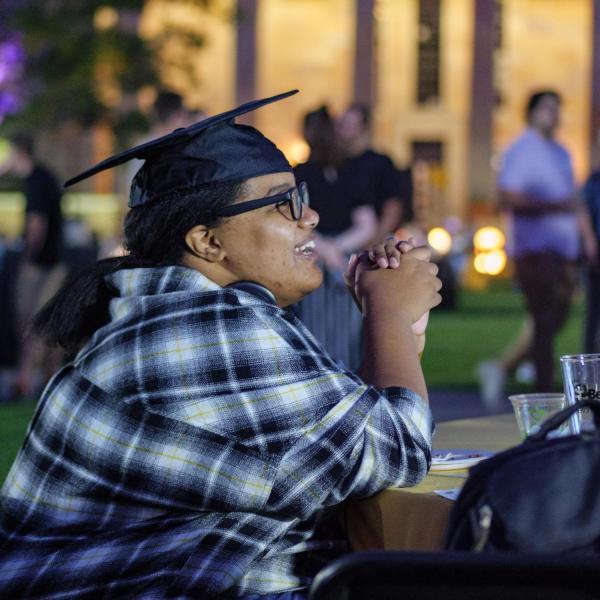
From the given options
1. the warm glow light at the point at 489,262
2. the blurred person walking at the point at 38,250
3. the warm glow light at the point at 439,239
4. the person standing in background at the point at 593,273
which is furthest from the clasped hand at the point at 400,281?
the warm glow light at the point at 489,262

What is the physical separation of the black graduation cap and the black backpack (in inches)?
41.9

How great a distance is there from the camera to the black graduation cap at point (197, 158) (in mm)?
2789

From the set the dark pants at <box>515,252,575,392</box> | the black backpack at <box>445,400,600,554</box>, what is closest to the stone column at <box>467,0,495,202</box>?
the dark pants at <box>515,252,575,392</box>

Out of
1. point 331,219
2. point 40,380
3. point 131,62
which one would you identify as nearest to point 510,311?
point 131,62

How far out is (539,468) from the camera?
1915 millimetres

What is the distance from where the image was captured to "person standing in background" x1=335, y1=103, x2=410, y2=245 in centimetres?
876

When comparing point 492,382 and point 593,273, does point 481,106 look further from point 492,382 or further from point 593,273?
point 593,273

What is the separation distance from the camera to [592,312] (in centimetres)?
983

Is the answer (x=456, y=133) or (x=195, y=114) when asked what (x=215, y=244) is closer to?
(x=195, y=114)

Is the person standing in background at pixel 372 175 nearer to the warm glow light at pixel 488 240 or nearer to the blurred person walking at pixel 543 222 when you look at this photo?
the blurred person walking at pixel 543 222

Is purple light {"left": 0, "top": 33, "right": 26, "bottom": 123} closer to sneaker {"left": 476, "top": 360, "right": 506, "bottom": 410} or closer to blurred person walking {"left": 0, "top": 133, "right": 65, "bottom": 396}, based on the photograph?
blurred person walking {"left": 0, "top": 133, "right": 65, "bottom": 396}

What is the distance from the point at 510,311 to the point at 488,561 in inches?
903


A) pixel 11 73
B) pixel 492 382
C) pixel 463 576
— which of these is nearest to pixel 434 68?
pixel 11 73

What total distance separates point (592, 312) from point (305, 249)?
7.08m
